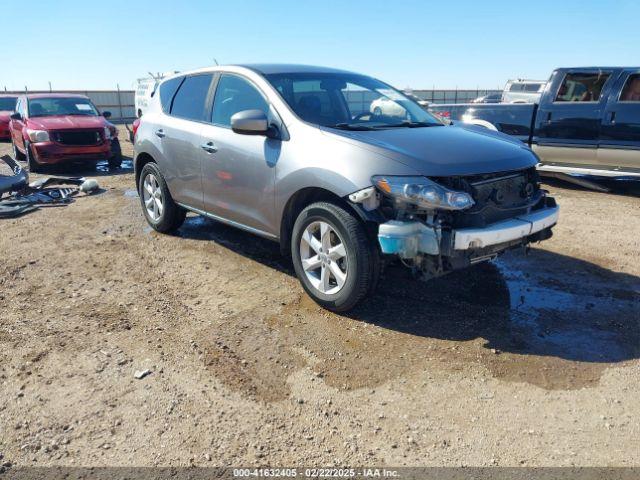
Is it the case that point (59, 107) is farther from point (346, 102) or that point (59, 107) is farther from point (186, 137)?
point (346, 102)

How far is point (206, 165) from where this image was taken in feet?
16.1

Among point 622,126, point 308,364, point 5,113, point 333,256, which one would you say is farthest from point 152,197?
point 5,113

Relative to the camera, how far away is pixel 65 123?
11.0 m

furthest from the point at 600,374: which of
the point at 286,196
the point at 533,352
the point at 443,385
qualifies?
the point at 286,196

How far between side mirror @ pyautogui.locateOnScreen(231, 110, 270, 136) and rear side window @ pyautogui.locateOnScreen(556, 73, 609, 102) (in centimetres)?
651

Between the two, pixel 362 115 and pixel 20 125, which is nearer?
pixel 362 115

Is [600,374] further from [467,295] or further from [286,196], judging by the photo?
[286,196]

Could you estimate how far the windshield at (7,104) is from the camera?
17.8m

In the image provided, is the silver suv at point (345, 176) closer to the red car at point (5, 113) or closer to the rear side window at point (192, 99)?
the rear side window at point (192, 99)

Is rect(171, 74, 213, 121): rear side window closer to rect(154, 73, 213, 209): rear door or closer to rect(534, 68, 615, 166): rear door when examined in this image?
rect(154, 73, 213, 209): rear door

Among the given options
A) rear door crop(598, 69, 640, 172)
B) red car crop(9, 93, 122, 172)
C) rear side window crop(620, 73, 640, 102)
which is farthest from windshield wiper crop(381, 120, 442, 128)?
red car crop(9, 93, 122, 172)

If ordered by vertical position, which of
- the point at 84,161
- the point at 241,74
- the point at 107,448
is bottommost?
the point at 107,448

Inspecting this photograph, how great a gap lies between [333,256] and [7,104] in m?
18.6

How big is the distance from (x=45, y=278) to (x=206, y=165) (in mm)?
1830
